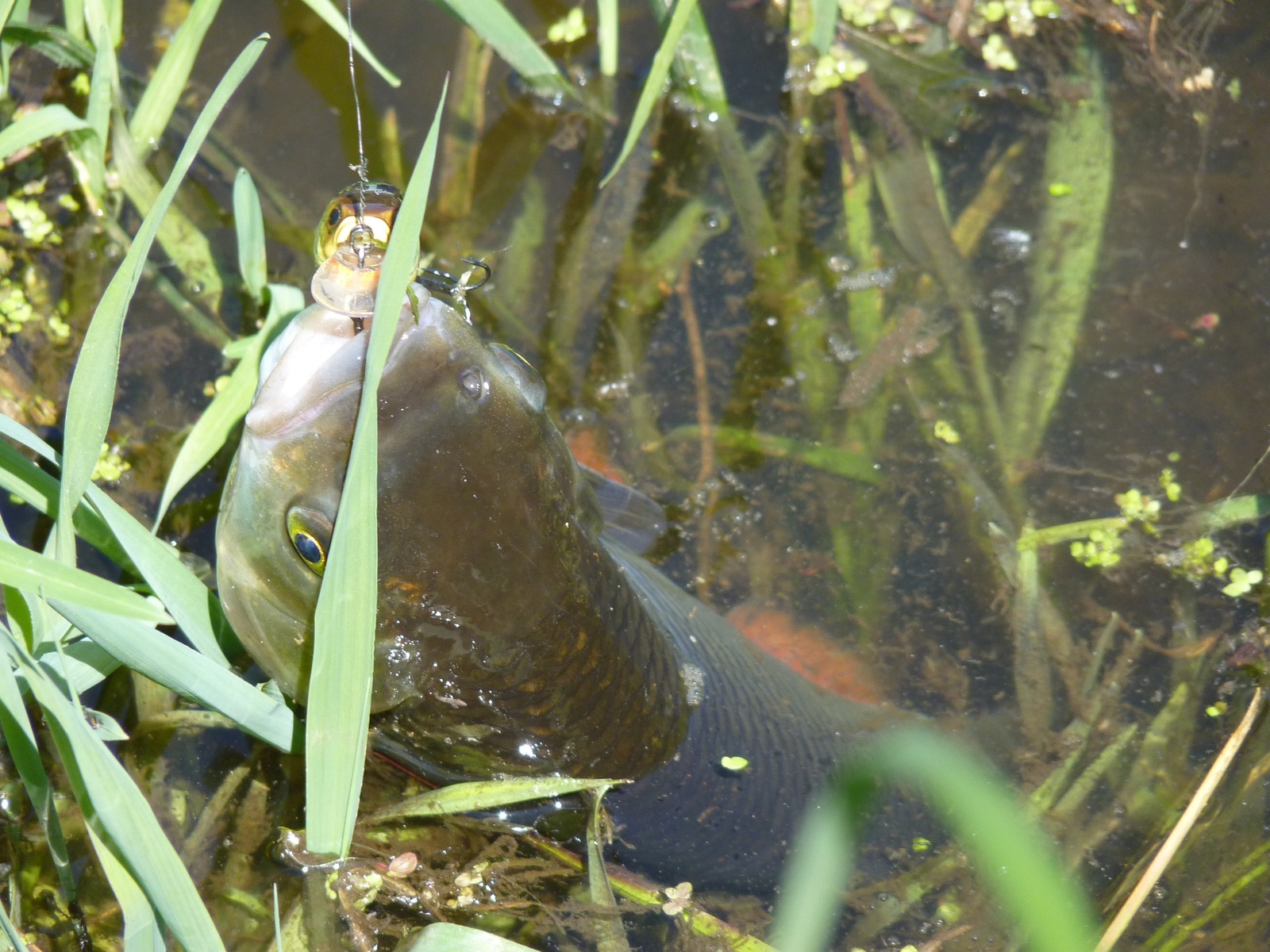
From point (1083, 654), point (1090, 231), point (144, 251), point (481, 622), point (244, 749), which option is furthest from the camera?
point (1090, 231)

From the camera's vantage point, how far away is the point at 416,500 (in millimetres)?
1893

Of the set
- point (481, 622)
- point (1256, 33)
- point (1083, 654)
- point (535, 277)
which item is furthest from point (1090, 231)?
point (481, 622)

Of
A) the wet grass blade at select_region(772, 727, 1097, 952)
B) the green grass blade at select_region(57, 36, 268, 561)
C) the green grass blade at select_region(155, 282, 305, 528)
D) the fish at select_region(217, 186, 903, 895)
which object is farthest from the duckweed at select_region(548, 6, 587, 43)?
the wet grass blade at select_region(772, 727, 1097, 952)

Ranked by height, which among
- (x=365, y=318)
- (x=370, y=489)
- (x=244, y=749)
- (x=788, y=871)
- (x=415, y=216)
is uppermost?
(x=415, y=216)

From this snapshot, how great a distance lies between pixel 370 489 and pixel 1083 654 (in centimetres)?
254

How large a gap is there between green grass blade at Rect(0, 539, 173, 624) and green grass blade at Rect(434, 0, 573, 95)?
2.08 meters

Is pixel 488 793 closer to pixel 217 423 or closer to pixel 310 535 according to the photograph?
pixel 310 535

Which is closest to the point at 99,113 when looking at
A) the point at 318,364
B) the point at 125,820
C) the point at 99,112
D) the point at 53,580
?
the point at 99,112

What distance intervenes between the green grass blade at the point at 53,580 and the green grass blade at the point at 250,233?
5.11ft

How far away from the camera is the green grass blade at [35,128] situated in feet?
8.61

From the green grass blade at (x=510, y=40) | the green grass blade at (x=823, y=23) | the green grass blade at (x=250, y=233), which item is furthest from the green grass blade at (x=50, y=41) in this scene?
the green grass blade at (x=823, y=23)

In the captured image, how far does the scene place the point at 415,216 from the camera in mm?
1726

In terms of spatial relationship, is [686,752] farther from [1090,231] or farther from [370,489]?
[1090,231]

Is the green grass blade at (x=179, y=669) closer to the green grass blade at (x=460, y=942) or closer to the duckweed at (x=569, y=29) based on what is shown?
the green grass blade at (x=460, y=942)
